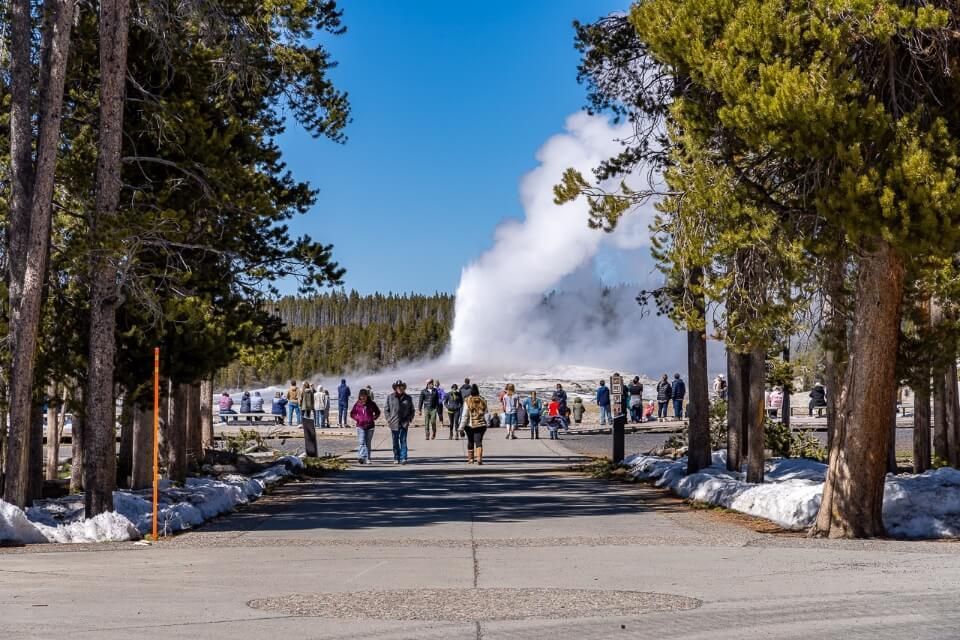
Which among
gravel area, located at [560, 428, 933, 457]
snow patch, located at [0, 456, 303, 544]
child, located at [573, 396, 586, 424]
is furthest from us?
child, located at [573, 396, 586, 424]

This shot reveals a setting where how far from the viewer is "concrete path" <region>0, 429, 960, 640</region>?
739 centimetres

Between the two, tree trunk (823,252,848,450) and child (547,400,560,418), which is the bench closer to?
child (547,400,560,418)

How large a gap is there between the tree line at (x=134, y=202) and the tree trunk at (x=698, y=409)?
18.3ft

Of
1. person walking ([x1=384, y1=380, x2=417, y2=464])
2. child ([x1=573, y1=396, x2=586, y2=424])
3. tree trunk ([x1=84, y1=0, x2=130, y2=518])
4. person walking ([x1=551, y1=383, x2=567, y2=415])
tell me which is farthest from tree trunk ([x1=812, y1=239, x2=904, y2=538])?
child ([x1=573, y1=396, x2=586, y2=424])

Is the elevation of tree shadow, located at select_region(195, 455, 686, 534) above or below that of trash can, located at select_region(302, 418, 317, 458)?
below

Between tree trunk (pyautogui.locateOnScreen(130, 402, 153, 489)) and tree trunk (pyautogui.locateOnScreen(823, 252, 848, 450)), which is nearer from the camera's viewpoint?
tree trunk (pyautogui.locateOnScreen(823, 252, 848, 450))

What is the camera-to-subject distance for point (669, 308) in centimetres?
2120

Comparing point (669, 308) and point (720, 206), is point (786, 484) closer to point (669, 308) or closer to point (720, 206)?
point (720, 206)

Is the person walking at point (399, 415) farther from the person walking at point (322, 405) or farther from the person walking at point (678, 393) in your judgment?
the person walking at point (678, 393)

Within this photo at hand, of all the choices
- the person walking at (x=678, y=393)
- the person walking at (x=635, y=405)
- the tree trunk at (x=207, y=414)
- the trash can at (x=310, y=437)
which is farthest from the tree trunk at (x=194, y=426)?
the person walking at (x=678, y=393)

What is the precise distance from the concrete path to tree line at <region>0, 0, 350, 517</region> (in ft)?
7.52

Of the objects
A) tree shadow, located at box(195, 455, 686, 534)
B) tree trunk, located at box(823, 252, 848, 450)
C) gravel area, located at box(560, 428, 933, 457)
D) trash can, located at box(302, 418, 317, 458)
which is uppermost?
tree trunk, located at box(823, 252, 848, 450)

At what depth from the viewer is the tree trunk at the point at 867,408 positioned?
12.8m

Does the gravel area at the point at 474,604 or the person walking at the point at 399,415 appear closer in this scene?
the gravel area at the point at 474,604
